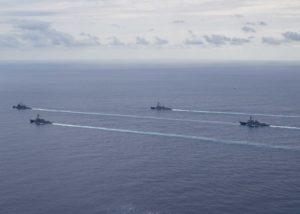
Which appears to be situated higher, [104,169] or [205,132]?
[205,132]

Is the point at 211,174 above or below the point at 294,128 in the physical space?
Result: below

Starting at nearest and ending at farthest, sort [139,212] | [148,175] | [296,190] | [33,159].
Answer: [139,212], [296,190], [148,175], [33,159]

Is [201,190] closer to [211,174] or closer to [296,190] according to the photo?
[211,174]

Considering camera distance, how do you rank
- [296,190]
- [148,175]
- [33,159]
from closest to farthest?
[296,190] < [148,175] < [33,159]

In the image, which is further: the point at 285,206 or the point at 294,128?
the point at 294,128

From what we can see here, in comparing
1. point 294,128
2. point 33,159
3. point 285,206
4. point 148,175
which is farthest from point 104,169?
point 294,128

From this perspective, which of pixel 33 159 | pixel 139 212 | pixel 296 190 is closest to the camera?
pixel 139 212

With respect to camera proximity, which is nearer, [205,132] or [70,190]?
[70,190]

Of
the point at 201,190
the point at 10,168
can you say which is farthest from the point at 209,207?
the point at 10,168

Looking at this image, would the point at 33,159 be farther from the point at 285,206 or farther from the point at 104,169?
the point at 285,206
